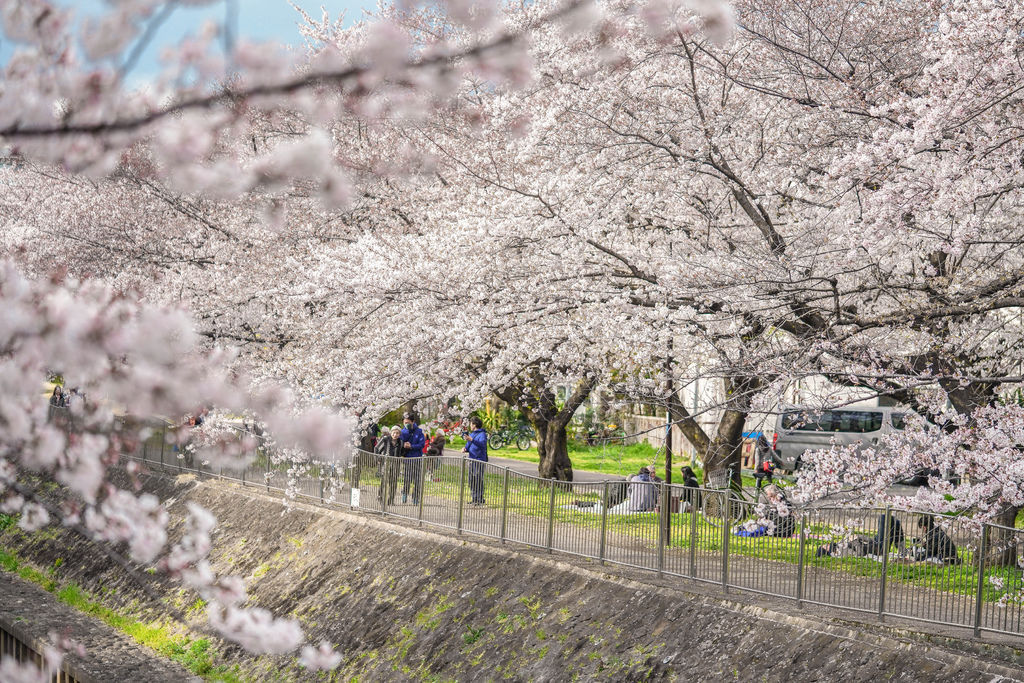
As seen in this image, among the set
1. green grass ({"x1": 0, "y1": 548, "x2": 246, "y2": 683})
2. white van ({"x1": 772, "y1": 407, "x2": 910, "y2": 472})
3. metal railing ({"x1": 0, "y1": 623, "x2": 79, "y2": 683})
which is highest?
white van ({"x1": 772, "y1": 407, "x2": 910, "y2": 472})

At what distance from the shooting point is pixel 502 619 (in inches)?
510

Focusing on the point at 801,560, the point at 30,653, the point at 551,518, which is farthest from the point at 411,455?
the point at 801,560

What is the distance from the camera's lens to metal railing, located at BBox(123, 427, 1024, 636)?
927 centimetres

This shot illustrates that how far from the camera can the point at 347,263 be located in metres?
14.2

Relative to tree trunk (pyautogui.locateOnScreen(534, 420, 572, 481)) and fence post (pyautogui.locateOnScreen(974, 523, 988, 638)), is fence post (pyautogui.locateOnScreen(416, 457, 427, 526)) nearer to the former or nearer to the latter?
tree trunk (pyautogui.locateOnScreen(534, 420, 572, 481))

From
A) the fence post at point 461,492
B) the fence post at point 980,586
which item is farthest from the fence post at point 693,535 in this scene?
the fence post at point 461,492

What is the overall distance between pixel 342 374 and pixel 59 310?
10797 mm

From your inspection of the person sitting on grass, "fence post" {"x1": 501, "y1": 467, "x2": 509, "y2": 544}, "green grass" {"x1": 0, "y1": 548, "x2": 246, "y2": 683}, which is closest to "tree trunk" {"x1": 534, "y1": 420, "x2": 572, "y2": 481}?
"fence post" {"x1": 501, "y1": 467, "x2": 509, "y2": 544}

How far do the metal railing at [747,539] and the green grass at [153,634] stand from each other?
321 centimetres

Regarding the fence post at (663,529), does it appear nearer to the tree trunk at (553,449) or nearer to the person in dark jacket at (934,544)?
the person in dark jacket at (934,544)

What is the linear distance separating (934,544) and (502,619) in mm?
5353

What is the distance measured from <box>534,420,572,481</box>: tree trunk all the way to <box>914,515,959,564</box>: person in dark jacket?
1169cm

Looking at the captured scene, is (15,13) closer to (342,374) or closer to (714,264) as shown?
(714,264)

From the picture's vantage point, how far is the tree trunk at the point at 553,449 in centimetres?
2133
